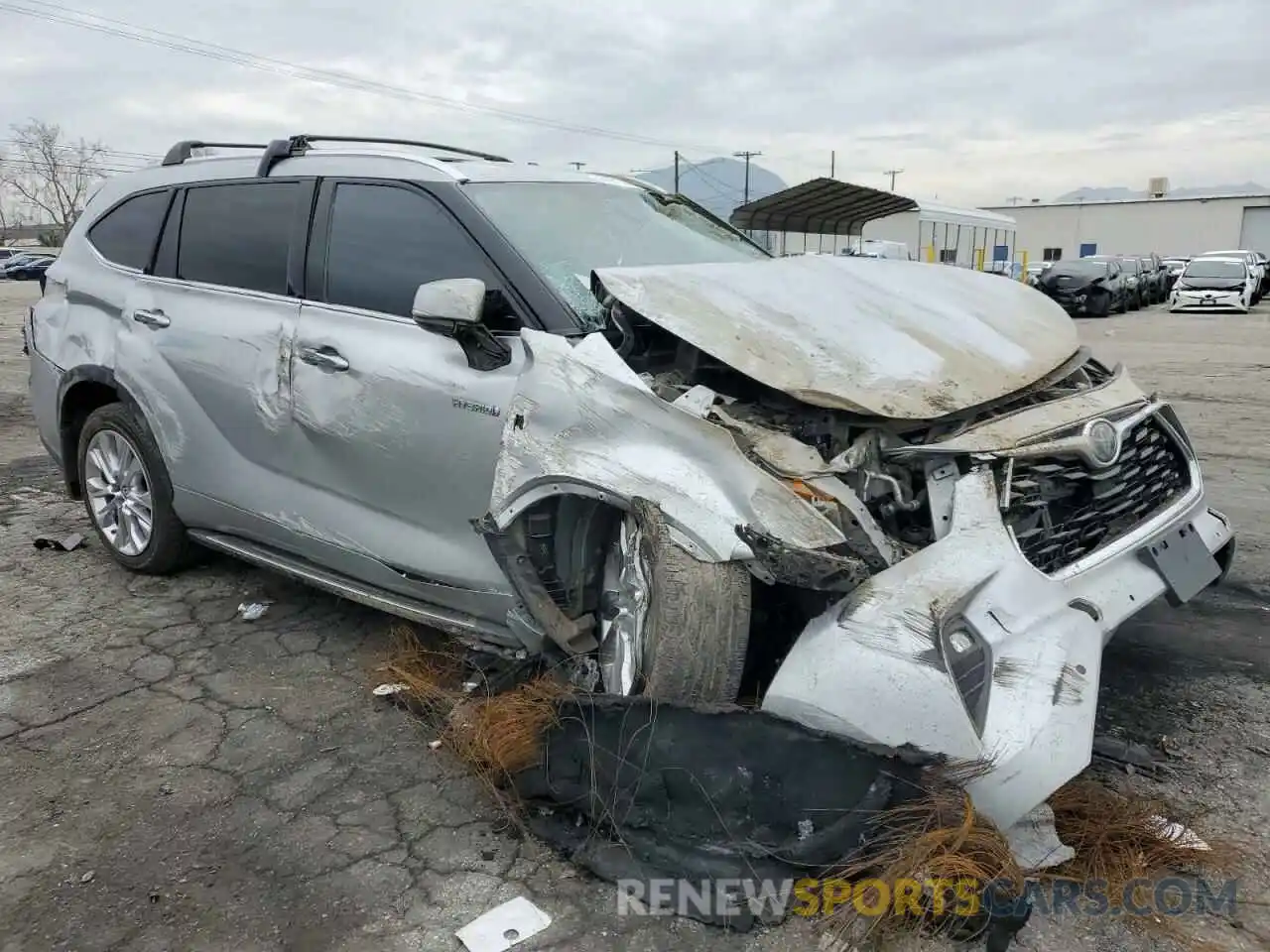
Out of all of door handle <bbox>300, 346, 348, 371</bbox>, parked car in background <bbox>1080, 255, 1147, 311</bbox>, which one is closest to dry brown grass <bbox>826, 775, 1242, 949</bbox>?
door handle <bbox>300, 346, 348, 371</bbox>

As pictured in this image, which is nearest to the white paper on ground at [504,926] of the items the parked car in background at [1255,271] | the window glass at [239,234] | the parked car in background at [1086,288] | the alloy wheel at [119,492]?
the window glass at [239,234]

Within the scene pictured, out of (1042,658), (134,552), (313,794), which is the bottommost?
(313,794)

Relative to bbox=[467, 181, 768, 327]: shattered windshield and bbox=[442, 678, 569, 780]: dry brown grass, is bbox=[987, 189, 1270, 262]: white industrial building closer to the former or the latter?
bbox=[467, 181, 768, 327]: shattered windshield

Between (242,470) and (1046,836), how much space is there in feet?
9.90

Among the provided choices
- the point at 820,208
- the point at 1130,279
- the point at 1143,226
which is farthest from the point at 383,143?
the point at 1143,226

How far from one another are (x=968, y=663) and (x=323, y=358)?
2315mm

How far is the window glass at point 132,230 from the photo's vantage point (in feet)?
14.1

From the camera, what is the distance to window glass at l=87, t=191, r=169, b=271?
14.1 feet

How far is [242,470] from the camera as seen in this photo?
12.4 feet

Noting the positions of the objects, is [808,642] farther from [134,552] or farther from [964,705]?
[134,552]

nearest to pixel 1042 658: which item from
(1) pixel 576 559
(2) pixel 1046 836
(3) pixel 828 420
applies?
(2) pixel 1046 836

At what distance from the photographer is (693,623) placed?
241 cm

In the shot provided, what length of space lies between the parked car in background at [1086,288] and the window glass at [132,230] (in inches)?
881

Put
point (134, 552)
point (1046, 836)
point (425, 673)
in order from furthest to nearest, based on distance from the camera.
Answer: point (134, 552), point (425, 673), point (1046, 836)
